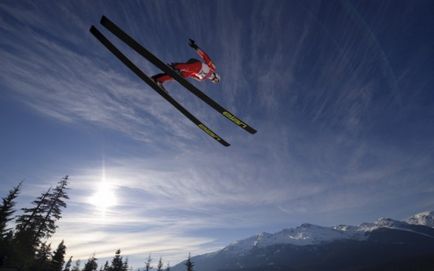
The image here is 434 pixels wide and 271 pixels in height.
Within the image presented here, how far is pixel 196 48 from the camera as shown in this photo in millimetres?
9789

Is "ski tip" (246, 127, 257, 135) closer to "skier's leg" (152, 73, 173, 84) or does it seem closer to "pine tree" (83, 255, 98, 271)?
"skier's leg" (152, 73, 173, 84)

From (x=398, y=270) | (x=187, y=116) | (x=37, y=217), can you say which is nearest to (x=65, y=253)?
(x=37, y=217)

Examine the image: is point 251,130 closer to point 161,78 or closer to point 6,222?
point 161,78

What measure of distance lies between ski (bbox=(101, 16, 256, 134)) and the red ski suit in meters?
0.67

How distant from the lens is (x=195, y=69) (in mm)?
10500

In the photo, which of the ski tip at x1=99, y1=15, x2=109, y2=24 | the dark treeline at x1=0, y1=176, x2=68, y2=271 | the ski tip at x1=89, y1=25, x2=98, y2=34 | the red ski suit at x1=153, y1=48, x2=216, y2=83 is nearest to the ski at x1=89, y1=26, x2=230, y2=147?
the ski tip at x1=89, y1=25, x2=98, y2=34

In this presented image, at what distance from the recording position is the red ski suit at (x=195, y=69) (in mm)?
10164

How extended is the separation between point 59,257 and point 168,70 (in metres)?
37.8

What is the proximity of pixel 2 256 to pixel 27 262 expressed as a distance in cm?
296

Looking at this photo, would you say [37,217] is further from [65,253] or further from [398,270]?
[398,270]

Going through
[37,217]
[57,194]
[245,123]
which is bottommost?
[245,123]

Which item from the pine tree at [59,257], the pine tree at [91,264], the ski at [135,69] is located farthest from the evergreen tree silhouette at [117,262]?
the ski at [135,69]

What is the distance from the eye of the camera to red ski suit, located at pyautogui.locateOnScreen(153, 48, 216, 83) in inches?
400

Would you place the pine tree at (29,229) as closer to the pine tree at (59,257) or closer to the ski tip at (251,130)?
the pine tree at (59,257)
